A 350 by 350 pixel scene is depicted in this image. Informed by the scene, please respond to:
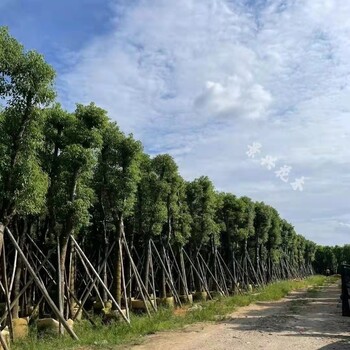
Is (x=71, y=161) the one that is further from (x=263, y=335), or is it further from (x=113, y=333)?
(x=263, y=335)

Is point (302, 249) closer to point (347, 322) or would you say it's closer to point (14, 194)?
point (347, 322)

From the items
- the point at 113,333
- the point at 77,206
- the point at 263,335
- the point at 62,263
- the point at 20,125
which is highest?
the point at 20,125

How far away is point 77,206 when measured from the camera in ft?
49.5

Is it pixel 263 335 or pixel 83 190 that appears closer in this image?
pixel 263 335

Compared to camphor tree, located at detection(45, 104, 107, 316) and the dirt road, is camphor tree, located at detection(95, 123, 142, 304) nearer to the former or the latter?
camphor tree, located at detection(45, 104, 107, 316)

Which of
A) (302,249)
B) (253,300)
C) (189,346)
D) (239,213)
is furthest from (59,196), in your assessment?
(302,249)

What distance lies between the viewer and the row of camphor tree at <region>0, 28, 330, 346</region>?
11250mm

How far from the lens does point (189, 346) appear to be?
11719 mm

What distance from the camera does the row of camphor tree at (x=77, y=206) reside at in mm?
11250

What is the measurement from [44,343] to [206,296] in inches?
735

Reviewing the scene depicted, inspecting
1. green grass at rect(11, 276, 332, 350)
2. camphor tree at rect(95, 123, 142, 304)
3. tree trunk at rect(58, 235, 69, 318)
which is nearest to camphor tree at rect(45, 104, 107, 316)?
tree trunk at rect(58, 235, 69, 318)

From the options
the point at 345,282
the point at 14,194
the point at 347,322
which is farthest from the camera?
the point at 345,282

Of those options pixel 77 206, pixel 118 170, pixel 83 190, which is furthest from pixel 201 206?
pixel 77 206

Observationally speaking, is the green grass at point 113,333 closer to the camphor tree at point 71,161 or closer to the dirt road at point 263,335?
the dirt road at point 263,335
